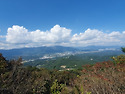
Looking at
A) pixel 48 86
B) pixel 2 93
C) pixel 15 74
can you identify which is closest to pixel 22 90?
pixel 2 93

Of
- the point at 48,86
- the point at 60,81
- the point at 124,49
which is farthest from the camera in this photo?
the point at 124,49

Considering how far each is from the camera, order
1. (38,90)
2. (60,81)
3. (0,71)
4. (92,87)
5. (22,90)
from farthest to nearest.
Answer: (60,81)
(0,71)
(38,90)
(92,87)
(22,90)

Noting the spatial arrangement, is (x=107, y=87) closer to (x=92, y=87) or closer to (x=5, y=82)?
(x=92, y=87)

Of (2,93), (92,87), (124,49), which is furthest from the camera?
(124,49)

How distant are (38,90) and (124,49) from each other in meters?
22.8

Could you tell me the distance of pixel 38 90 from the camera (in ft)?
13.8

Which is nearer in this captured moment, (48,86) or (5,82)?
(5,82)

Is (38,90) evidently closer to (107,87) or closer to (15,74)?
(15,74)

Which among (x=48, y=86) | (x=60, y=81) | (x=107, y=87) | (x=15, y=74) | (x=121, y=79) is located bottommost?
(x=60, y=81)

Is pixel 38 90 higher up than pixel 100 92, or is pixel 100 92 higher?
pixel 100 92

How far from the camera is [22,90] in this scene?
3.27m

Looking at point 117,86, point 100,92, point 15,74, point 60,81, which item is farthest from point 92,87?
point 60,81

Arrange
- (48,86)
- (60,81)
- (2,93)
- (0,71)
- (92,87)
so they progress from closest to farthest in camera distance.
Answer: (2,93)
(92,87)
(0,71)
(48,86)
(60,81)

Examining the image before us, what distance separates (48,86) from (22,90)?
104 inches
